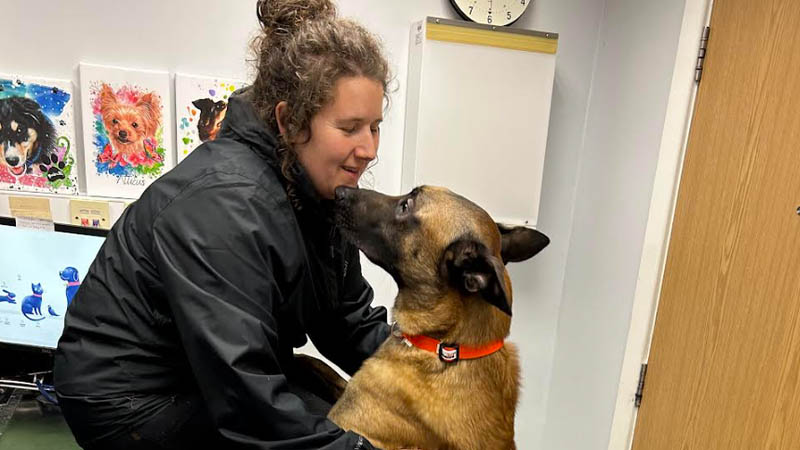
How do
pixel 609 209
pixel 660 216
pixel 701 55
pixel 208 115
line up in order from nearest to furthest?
pixel 701 55
pixel 660 216
pixel 208 115
pixel 609 209

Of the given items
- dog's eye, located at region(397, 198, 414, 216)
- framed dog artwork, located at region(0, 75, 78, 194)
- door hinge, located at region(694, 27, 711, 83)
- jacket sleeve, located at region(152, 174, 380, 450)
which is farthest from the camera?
framed dog artwork, located at region(0, 75, 78, 194)

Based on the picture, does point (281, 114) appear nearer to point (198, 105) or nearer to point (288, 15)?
point (288, 15)

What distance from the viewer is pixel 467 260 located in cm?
125

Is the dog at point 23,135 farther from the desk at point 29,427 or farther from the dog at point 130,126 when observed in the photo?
the desk at point 29,427

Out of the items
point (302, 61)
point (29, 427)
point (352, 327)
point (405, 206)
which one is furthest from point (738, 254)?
point (29, 427)

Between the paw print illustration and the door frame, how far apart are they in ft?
6.74

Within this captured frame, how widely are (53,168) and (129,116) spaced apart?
32 cm

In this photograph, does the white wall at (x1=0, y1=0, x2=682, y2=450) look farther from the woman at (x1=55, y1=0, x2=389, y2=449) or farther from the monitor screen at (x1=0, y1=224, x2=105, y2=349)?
the woman at (x1=55, y1=0, x2=389, y2=449)

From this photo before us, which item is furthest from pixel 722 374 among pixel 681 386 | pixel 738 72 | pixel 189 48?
pixel 189 48

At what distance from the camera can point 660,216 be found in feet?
6.09

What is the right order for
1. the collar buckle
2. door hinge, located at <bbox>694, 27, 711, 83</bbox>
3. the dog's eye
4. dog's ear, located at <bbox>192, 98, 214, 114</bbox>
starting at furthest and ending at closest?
dog's ear, located at <bbox>192, 98, 214, 114</bbox>, door hinge, located at <bbox>694, 27, 711, 83</bbox>, the dog's eye, the collar buckle

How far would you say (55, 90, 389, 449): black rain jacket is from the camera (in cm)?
100

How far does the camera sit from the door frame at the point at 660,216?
5.73ft

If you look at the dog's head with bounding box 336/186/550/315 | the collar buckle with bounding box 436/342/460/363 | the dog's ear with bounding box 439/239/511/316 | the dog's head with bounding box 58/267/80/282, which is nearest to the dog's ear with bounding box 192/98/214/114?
the dog's head with bounding box 58/267/80/282
